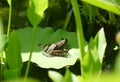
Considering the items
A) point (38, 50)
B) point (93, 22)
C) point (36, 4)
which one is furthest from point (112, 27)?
point (36, 4)

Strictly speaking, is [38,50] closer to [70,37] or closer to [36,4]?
[70,37]

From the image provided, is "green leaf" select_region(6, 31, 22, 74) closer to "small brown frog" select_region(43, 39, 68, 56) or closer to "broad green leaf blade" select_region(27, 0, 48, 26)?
"broad green leaf blade" select_region(27, 0, 48, 26)

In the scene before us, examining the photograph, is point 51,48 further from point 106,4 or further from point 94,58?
point 94,58

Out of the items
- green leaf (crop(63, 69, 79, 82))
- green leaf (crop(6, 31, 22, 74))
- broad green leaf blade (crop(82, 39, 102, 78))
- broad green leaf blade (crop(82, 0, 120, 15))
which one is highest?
green leaf (crop(63, 69, 79, 82))

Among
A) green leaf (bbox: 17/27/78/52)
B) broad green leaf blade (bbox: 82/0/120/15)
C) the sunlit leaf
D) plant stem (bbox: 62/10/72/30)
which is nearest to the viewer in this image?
the sunlit leaf

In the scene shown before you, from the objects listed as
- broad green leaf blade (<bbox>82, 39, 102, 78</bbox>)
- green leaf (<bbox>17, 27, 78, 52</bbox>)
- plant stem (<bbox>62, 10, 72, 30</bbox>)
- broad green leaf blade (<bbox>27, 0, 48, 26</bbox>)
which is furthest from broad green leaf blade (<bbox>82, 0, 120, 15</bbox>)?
plant stem (<bbox>62, 10, 72, 30</bbox>)

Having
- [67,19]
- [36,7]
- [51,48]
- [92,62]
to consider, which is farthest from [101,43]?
[67,19]

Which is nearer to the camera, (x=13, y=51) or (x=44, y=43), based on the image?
(x=13, y=51)
